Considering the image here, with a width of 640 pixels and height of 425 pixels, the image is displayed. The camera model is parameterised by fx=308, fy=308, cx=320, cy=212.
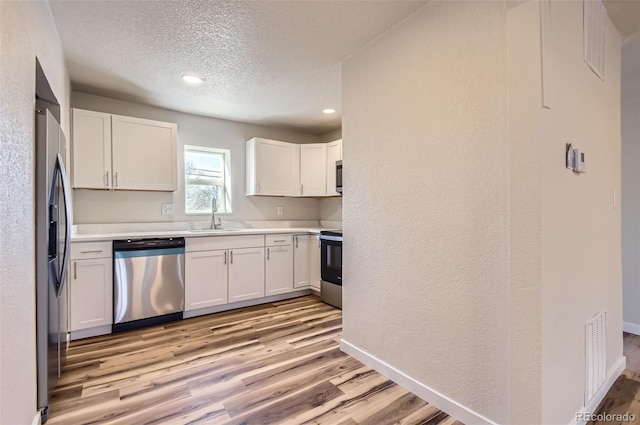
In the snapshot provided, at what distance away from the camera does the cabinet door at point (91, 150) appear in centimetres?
294

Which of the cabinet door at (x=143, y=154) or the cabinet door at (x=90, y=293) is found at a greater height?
the cabinet door at (x=143, y=154)

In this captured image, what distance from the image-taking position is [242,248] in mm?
3541

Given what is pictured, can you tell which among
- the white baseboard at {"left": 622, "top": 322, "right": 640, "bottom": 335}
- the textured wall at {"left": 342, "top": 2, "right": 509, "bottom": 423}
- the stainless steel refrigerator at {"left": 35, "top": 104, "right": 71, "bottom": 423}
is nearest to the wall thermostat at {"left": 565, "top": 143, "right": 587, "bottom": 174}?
the textured wall at {"left": 342, "top": 2, "right": 509, "bottom": 423}

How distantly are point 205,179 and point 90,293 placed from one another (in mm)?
1839

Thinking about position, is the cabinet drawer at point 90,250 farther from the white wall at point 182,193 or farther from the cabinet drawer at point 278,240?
the cabinet drawer at point 278,240

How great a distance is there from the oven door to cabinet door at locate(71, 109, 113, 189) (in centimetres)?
236

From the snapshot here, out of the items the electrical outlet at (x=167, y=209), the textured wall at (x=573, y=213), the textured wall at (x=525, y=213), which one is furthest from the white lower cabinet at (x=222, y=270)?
the textured wall at (x=573, y=213)

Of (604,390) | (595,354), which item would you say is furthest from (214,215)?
(604,390)

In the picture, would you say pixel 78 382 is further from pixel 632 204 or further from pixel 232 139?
pixel 632 204

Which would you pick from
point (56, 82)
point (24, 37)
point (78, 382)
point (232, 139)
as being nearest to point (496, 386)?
point (78, 382)

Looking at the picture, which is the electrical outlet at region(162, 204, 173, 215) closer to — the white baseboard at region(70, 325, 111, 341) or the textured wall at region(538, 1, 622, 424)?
the white baseboard at region(70, 325, 111, 341)

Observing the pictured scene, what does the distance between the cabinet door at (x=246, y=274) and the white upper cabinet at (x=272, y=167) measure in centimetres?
93

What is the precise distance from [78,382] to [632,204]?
468cm

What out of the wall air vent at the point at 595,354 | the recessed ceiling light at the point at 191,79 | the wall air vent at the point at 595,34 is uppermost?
the recessed ceiling light at the point at 191,79
